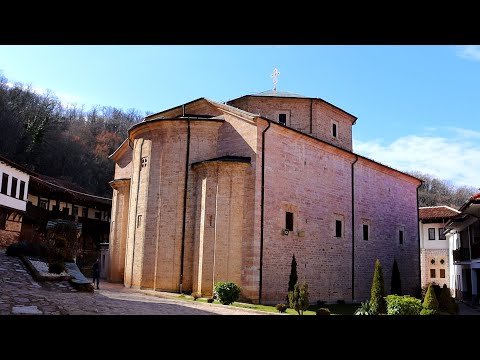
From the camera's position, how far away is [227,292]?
1479 cm

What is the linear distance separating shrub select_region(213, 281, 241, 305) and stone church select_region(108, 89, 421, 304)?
119cm

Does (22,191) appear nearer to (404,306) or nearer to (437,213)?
(404,306)

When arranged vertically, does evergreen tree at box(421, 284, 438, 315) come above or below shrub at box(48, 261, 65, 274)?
below

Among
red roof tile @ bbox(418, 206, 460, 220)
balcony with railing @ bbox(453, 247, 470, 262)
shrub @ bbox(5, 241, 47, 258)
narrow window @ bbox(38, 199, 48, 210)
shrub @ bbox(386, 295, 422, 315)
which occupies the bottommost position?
shrub @ bbox(386, 295, 422, 315)

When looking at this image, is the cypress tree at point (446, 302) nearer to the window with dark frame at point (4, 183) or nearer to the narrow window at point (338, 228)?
the narrow window at point (338, 228)

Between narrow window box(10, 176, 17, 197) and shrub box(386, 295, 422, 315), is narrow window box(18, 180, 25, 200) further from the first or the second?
shrub box(386, 295, 422, 315)

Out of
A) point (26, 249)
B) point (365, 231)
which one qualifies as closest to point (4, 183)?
point (26, 249)

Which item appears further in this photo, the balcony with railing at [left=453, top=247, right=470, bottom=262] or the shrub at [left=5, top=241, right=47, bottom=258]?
the balcony with railing at [left=453, top=247, right=470, bottom=262]

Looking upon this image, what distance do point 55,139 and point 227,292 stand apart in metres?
42.0

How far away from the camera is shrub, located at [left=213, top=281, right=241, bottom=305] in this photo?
48.5ft

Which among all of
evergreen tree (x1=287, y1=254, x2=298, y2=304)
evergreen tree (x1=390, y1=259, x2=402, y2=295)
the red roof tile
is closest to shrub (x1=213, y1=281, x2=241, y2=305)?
evergreen tree (x1=287, y1=254, x2=298, y2=304)
